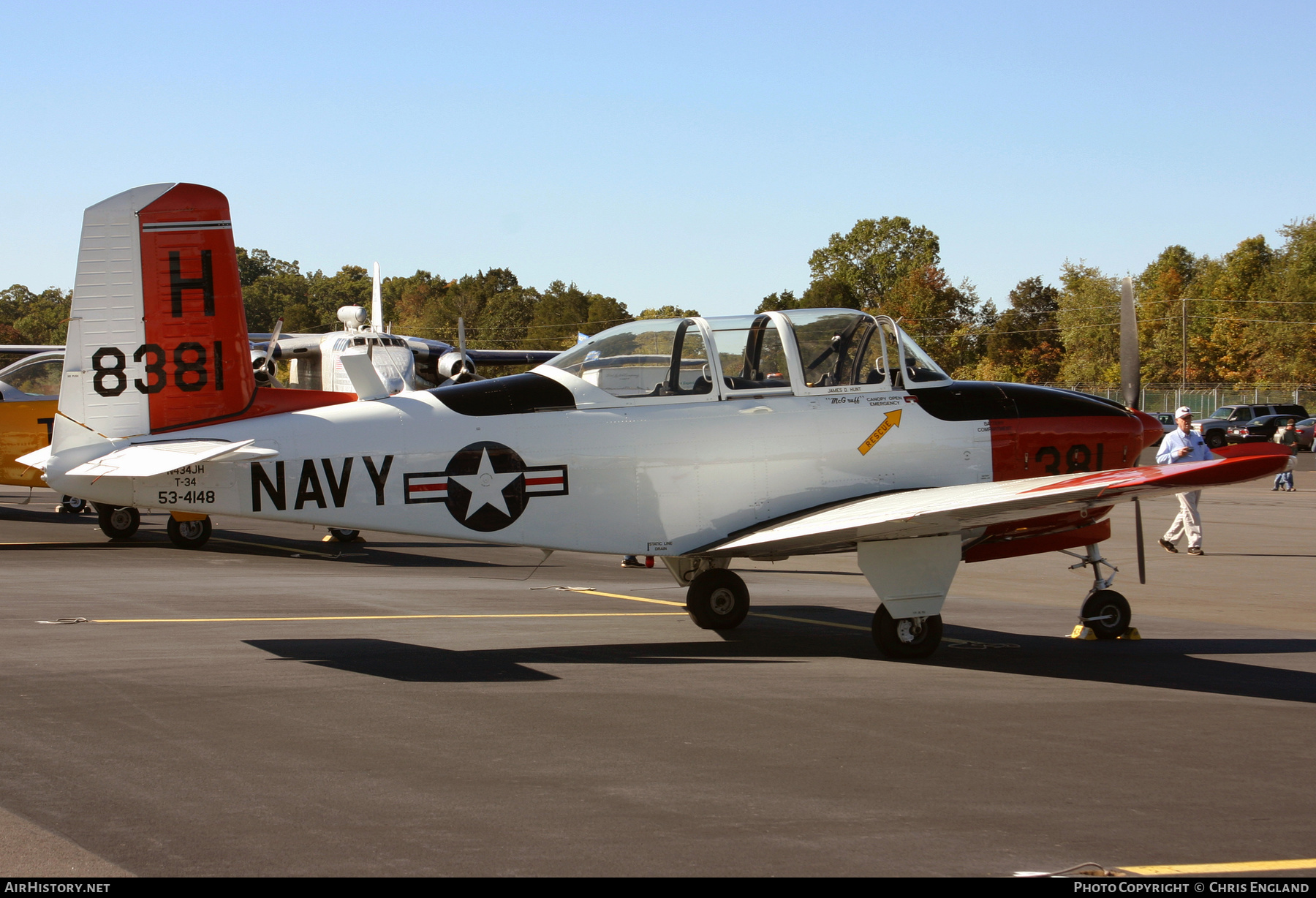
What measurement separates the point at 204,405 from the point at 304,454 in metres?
1.01

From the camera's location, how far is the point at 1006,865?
4480mm

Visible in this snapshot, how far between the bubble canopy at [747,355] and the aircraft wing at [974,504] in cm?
111

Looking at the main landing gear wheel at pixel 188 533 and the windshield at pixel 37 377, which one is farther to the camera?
the windshield at pixel 37 377

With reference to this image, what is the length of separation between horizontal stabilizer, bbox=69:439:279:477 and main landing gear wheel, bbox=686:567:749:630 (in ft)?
13.1

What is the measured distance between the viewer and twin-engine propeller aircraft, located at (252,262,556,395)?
24.0 meters

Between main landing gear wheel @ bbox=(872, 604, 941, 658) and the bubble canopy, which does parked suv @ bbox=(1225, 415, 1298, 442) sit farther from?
main landing gear wheel @ bbox=(872, 604, 941, 658)

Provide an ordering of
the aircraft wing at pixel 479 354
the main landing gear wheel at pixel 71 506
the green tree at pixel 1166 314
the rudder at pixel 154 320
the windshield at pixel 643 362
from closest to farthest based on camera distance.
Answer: the rudder at pixel 154 320 < the windshield at pixel 643 362 < the main landing gear wheel at pixel 71 506 < the aircraft wing at pixel 479 354 < the green tree at pixel 1166 314

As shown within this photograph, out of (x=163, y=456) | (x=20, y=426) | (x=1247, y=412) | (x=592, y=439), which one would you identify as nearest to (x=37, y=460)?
(x=163, y=456)

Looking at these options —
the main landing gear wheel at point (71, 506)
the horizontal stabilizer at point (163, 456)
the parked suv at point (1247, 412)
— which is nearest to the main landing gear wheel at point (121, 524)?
the main landing gear wheel at point (71, 506)

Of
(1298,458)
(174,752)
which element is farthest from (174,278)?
(1298,458)

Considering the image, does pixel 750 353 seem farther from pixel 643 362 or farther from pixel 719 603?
pixel 719 603

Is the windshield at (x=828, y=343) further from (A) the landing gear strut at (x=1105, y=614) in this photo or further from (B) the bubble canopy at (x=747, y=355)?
(A) the landing gear strut at (x=1105, y=614)

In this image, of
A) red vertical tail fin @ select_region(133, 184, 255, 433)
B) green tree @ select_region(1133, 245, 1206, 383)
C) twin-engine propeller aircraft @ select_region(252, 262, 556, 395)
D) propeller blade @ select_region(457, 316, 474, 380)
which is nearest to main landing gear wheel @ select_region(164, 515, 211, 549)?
twin-engine propeller aircraft @ select_region(252, 262, 556, 395)

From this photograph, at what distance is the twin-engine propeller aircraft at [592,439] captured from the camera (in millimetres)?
8883
